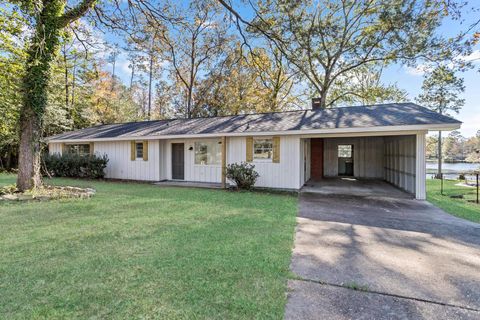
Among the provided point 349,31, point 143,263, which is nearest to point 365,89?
point 349,31

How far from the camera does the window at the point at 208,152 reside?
11.2 metres

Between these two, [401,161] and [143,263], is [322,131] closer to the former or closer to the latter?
[401,161]

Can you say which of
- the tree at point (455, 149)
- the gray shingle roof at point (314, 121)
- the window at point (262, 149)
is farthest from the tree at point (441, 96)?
the tree at point (455, 149)

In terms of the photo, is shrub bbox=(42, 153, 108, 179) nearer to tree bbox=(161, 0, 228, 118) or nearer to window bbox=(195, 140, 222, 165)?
window bbox=(195, 140, 222, 165)

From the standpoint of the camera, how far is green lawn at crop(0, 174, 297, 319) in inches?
91.2

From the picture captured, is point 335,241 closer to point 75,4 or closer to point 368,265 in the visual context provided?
point 368,265

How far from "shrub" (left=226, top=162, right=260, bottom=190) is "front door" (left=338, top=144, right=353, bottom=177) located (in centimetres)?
866

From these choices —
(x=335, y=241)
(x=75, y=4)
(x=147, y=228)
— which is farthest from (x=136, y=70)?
(x=335, y=241)

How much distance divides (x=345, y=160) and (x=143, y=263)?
15232 mm

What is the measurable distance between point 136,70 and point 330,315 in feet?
95.9

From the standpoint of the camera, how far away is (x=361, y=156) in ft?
50.4

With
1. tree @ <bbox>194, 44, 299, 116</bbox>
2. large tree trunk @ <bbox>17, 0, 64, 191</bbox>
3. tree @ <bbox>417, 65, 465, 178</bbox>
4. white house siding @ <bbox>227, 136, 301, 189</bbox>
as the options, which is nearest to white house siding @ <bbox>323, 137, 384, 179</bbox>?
white house siding @ <bbox>227, 136, 301, 189</bbox>

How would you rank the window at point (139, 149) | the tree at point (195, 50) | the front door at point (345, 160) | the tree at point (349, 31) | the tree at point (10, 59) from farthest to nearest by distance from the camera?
the tree at point (195, 50) < the front door at point (345, 160) < the tree at point (349, 31) < the window at point (139, 149) < the tree at point (10, 59)

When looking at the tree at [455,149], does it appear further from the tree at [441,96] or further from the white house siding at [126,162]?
the white house siding at [126,162]
